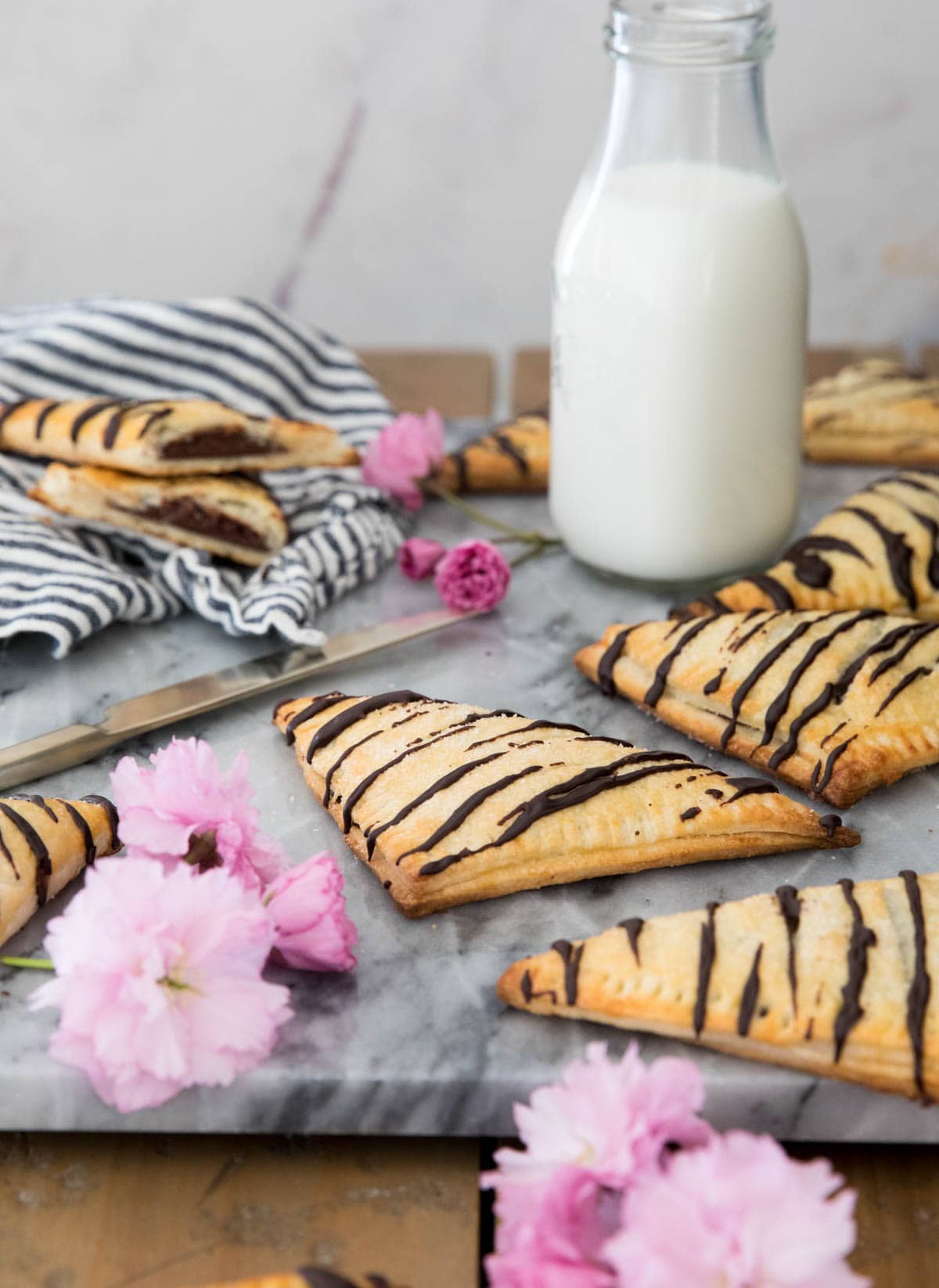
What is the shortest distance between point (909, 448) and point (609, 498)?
0.58 metres

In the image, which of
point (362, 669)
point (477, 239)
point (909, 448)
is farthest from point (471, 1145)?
point (477, 239)

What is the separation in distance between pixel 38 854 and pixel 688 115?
98 centimetres

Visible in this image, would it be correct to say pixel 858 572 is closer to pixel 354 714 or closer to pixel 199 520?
pixel 354 714

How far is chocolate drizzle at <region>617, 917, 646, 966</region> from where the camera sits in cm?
101

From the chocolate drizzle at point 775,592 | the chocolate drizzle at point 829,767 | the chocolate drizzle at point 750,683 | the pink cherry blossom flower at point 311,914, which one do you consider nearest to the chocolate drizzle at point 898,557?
the chocolate drizzle at point 775,592

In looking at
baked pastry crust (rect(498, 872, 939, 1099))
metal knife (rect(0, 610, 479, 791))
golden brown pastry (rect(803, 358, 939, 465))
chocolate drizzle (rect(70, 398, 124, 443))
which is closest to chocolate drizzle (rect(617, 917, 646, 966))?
baked pastry crust (rect(498, 872, 939, 1099))

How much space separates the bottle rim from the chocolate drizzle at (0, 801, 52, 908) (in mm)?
969

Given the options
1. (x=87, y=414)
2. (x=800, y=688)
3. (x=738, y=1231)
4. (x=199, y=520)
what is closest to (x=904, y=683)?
(x=800, y=688)

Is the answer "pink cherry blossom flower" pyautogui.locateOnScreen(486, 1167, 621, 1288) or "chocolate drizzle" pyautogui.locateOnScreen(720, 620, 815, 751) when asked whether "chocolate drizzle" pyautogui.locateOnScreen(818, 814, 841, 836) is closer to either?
"chocolate drizzle" pyautogui.locateOnScreen(720, 620, 815, 751)

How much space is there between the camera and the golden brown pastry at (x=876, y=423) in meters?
1.99

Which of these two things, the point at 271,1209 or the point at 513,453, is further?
the point at 513,453

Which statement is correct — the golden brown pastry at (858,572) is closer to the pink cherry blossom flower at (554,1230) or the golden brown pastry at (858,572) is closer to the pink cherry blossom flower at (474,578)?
the pink cherry blossom flower at (474,578)

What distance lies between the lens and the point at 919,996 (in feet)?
3.13

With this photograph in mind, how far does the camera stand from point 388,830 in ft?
3.78
